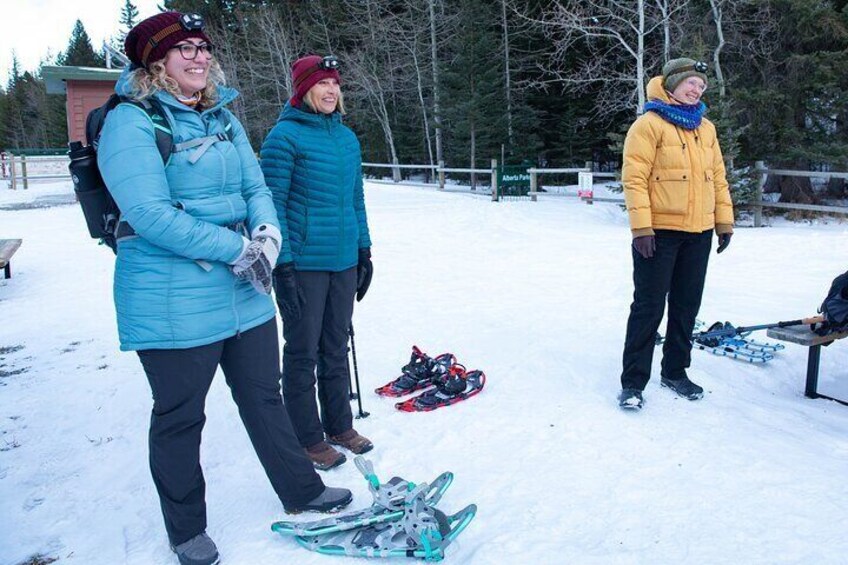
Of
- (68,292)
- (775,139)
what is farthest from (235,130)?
(775,139)

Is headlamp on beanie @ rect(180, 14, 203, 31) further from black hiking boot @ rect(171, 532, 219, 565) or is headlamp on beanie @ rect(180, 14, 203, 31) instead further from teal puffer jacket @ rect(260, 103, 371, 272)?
black hiking boot @ rect(171, 532, 219, 565)

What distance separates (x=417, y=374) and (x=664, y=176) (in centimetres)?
216

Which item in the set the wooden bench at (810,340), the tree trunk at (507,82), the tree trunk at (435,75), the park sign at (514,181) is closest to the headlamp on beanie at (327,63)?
the wooden bench at (810,340)

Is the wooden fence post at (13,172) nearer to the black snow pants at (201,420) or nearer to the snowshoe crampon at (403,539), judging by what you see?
the black snow pants at (201,420)

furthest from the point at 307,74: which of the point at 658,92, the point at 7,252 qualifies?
the point at 7,252

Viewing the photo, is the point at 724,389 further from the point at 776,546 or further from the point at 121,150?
the point at 121,150

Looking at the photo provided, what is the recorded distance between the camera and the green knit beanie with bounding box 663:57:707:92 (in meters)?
3.99

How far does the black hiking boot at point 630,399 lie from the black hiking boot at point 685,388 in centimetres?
33

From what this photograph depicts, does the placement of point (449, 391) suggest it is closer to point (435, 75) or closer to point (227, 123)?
point (227, 123)

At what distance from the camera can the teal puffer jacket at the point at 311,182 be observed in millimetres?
3375

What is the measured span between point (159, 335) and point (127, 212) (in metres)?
0.49

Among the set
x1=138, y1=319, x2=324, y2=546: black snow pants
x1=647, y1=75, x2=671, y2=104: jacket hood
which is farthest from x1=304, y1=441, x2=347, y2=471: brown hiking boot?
x1=647, y1=75, x2=671, y2=104: jacket hood

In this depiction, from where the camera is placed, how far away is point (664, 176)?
162 inches

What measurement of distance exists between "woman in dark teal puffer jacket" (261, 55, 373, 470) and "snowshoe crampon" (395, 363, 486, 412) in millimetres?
726
